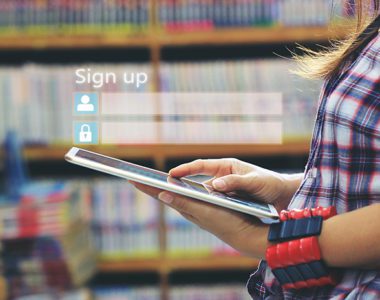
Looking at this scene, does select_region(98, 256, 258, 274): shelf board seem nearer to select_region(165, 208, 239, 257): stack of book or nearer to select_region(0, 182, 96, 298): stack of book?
select_region(165, 208, 239, 257): stack of book

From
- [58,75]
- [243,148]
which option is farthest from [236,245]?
[58,75]

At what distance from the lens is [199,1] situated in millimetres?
2031

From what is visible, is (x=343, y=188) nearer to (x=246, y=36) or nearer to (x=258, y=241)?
(x=258, y=241)

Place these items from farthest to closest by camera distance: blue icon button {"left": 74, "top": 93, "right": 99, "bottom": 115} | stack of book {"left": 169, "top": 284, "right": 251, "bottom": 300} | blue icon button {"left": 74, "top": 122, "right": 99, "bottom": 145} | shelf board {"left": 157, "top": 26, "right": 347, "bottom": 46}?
stack of book {"left": 169, "top": 284, "right": 251, "bottom": 300} < shelf board {"left": 157, "top": 26, "right": 347, "bottom": 46} < blue icon button {"left": 74, "top": 93, "right": 99, "bottom": 115} < blue icon button {"left": 74, "top": 122, "right": 99, "bottom": 145}

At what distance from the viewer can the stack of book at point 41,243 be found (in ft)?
6.25

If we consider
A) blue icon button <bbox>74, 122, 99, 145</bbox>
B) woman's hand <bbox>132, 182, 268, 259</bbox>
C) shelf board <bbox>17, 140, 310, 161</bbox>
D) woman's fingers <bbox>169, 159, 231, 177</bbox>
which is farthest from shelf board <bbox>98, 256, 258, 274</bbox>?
woman's hand <bbox>132, 182, 268, 259</bbox>

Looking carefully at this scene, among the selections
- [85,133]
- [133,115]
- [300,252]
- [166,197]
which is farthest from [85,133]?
[133,115]

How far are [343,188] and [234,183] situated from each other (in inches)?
5.3

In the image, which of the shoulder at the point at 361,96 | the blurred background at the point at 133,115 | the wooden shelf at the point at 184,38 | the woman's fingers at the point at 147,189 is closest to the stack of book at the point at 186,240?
the blurred background at the point at 133,115

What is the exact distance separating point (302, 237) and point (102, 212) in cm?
156

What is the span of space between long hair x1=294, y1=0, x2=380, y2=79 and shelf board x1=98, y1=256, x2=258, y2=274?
4.66 feet

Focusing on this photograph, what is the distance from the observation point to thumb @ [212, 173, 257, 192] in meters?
0.70

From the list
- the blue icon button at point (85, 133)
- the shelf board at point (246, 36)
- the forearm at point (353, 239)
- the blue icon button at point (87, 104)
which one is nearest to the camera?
the forearm at point (353, 239)

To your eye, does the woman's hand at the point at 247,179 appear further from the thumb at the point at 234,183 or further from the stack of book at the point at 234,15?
the stack of book at the point at 234,15
